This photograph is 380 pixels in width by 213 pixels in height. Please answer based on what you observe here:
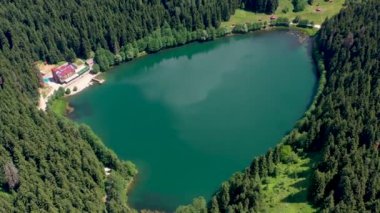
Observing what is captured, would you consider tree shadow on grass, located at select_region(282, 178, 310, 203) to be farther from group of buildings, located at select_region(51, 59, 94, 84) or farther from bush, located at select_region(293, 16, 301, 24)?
bush, located at select_region(293, 16, 301, 24)

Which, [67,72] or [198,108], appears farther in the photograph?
[67,72]

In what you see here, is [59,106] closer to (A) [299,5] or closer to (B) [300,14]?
(B) [300,14]

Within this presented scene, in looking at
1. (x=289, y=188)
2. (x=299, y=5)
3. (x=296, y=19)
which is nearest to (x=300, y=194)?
(x=289, y=188)

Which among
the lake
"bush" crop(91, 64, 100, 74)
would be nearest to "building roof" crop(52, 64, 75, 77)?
"bush" crop(91, 64, 100, 74)

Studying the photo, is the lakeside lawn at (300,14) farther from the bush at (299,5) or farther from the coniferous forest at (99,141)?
the coniferous forest at (99,141)

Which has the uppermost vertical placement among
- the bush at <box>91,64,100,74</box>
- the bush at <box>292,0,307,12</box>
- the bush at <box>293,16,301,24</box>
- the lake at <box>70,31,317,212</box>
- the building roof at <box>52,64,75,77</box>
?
the bush at <box>292,0,307,12</box>

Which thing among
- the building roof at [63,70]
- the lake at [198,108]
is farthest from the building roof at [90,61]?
the building roof at [63,70]

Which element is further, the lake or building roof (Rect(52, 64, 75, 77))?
building roof (Rect(52, 64, 75, 77))
